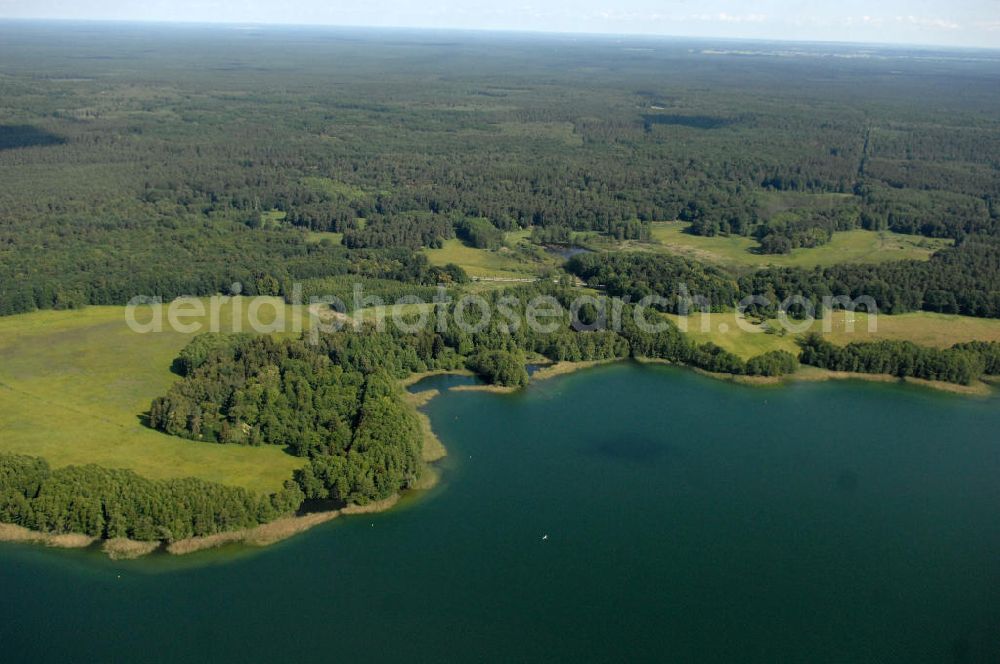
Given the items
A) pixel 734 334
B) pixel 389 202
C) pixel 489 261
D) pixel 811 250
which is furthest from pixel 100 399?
pixel 811 250

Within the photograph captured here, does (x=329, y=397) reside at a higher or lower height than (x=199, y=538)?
higher

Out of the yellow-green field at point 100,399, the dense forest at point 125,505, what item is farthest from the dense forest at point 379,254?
the yellow-green field at point 100,399

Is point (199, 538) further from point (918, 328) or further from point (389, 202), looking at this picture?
point (389, 202)

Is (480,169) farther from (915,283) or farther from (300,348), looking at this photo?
(300,348)

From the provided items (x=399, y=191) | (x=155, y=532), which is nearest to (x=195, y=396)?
(x=155, y=532)

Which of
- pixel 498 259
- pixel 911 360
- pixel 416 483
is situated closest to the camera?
pixel 416 483

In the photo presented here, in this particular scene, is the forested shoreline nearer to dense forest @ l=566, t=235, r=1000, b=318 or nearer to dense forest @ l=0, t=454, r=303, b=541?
dense forest @ l=0, t=454, r=303, b=541

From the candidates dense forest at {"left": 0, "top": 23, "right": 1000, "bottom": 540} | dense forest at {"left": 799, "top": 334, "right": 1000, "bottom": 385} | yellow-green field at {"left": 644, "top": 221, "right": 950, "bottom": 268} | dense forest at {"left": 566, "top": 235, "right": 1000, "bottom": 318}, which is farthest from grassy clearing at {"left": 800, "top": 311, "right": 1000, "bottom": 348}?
Answer: yellow-green field at {"left": 644, "top": 221, "right": 950, "bottom": 268}
